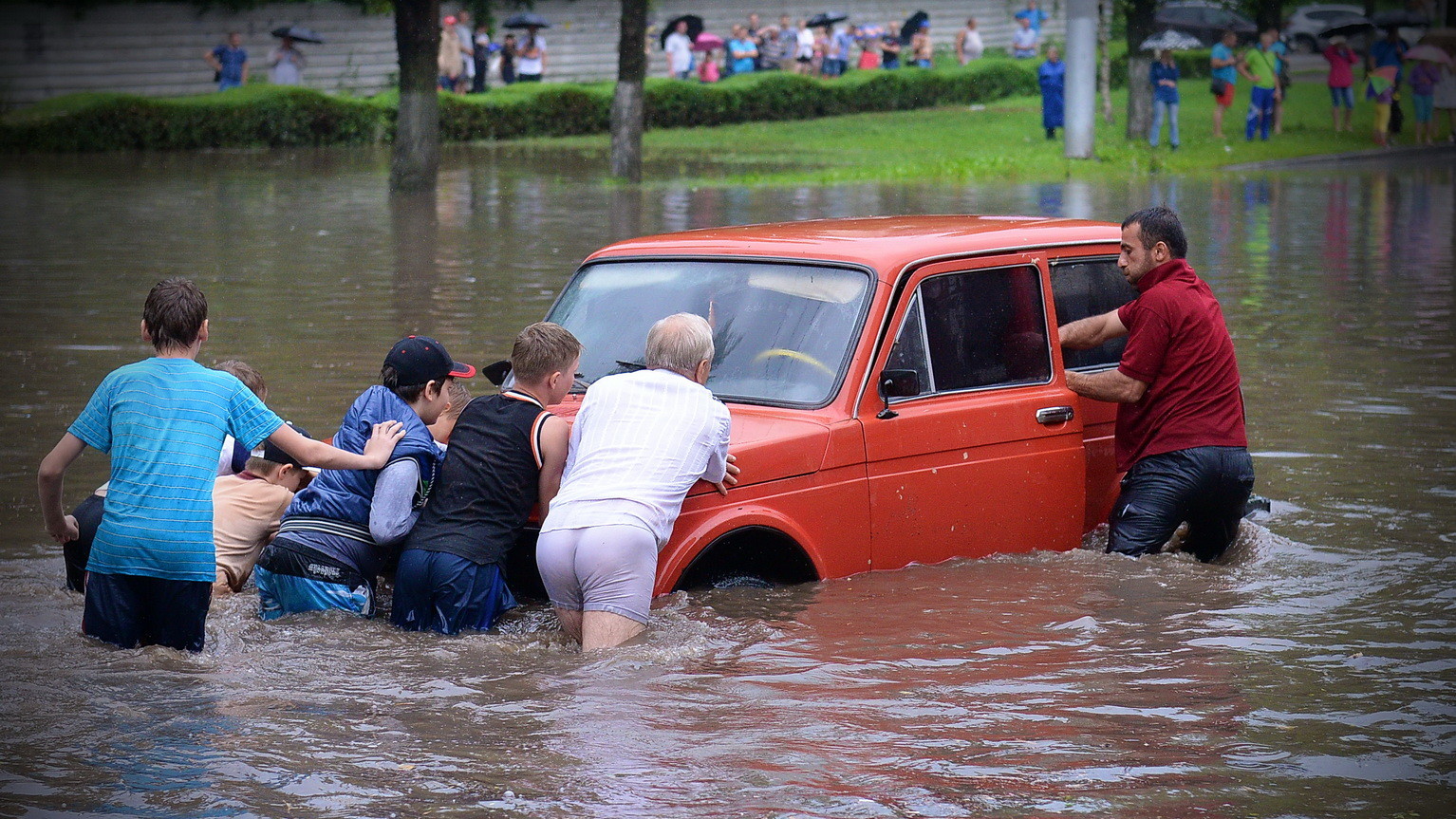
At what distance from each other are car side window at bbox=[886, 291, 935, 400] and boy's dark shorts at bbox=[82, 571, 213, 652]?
8.93ft

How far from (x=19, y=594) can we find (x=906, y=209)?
16.0 meters

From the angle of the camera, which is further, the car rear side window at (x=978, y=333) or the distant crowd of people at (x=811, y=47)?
the distant crowd of people at (x=811, y=47)

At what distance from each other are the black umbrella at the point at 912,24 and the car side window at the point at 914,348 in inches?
1934

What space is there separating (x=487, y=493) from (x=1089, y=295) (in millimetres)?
2998

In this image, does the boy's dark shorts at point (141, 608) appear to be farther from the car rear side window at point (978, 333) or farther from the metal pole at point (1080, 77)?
the metal pole at point (1080, 77)

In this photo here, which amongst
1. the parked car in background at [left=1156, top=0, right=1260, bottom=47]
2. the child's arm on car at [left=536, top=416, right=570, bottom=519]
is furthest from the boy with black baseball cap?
the parked car in background at [left=1156, top=0, right=1260, bottom=47]

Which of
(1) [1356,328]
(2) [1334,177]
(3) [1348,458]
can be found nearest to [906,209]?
(1) [1356,328]

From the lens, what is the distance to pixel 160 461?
17.8 feet

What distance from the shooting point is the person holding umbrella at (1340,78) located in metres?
33.5

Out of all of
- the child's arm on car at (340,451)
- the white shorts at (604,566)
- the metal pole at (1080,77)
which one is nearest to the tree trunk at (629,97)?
the metal pole at (1080,77)

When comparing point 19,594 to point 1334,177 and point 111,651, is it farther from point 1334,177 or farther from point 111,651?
point 1334,177

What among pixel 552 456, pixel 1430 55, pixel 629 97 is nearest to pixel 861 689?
pixel 552 456

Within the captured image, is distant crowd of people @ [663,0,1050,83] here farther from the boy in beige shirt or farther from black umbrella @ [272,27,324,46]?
the boy in beige shirt

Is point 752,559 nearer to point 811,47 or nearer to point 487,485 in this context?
point 487,485
